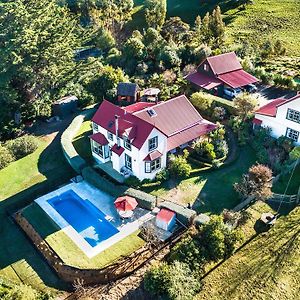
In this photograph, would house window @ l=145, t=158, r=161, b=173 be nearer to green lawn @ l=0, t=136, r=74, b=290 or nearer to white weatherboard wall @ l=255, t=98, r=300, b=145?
green lawn @ l=0, t=136, r=74, b=290

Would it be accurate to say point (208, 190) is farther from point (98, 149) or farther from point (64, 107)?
point (64, 107)

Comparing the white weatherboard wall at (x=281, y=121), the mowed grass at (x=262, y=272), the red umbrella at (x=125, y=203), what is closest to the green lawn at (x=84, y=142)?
the red umbrella at (x=125, y=203)

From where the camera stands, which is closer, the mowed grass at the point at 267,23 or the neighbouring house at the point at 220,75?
the neighbouring house at the point at 220,75

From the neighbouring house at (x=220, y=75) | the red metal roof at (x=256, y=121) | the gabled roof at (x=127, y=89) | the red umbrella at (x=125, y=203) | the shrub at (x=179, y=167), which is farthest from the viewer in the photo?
the neighbouring house at (x=220, y=75)

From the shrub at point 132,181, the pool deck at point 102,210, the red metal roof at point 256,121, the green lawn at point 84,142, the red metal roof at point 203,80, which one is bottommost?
the pool deck at point 102,210

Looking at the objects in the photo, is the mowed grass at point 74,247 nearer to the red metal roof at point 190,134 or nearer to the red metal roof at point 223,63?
the red metal roof at point 190,134

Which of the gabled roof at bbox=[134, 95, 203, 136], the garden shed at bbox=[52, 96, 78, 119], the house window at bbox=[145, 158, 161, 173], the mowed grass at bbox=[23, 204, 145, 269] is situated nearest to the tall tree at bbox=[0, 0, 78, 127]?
the garden shed at bbox=[52, 96, 78, 119]
